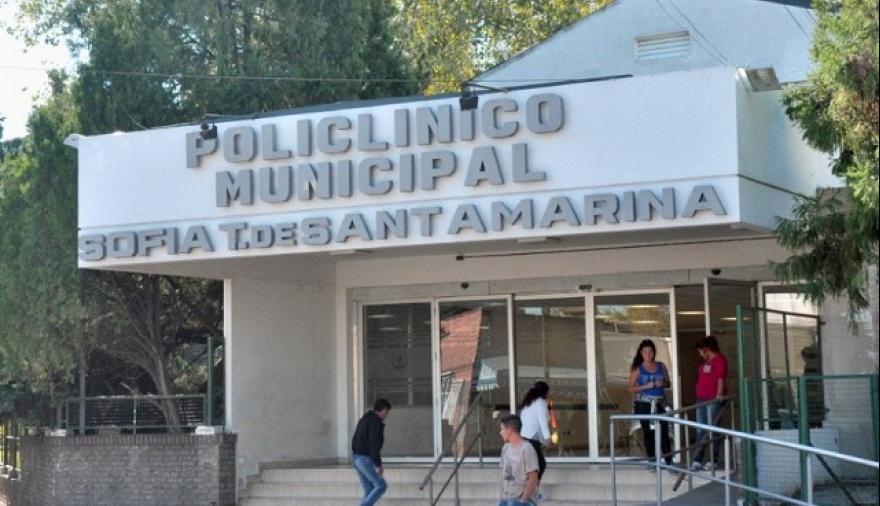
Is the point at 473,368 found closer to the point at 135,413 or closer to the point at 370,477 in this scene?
the point at 370,477

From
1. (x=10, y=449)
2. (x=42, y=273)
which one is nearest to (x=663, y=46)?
(x=42, y=273)

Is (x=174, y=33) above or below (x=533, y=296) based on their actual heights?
above

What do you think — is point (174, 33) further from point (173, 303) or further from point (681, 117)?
point (681, 117)

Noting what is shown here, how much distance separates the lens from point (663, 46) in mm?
20766

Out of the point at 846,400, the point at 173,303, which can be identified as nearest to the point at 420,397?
the point at 173,303

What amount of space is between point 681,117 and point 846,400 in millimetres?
3640

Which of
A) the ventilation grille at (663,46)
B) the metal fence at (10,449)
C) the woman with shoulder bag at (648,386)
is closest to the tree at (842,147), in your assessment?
the woman with shoulder bag at (648,386)

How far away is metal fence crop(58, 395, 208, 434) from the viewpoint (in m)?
18.9

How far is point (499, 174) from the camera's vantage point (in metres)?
15.1

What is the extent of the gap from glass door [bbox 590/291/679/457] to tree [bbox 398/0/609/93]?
16419mm

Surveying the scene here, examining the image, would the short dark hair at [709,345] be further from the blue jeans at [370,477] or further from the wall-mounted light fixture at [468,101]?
the blue jeans at [370,477]

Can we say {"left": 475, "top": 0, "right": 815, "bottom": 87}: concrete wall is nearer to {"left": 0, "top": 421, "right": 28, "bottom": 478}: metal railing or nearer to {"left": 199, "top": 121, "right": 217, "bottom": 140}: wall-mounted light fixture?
{"left": 199, "top": 121, "right": 217, "bottom": 140}: wall-mounted light fixture

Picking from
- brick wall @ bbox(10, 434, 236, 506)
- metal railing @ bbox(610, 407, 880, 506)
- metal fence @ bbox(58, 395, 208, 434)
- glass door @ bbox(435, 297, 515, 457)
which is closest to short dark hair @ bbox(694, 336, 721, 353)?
metal railing @ bbox(610, 407, 880, 506)

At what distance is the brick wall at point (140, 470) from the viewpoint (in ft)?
58.4
